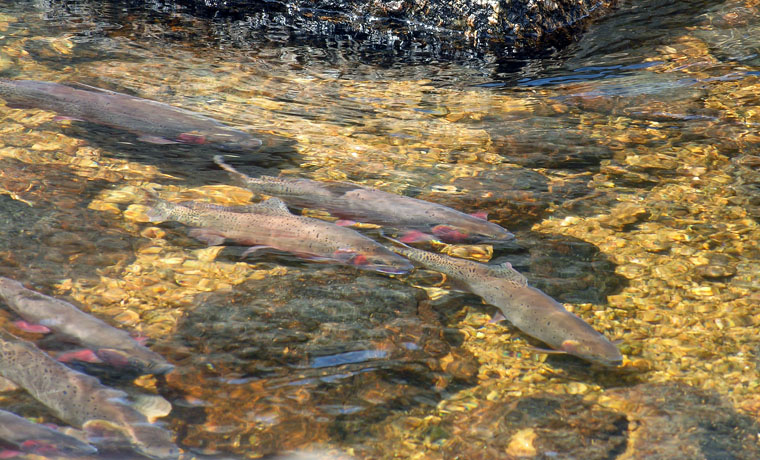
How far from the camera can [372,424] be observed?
10.6 ft

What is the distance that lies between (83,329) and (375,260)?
1.83 metres

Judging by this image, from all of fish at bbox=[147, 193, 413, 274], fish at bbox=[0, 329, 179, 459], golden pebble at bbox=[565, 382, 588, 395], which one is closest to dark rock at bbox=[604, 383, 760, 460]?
golden pebble at bbox=[565, 382, 588, 395]

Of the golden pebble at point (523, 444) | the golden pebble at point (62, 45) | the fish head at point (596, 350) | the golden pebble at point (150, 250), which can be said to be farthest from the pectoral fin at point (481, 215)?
the golden pebble at point (62, 45)

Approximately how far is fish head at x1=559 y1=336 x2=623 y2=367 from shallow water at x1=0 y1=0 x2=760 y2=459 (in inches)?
2.6

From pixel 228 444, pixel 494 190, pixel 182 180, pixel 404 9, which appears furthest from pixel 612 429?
pixel 404 9

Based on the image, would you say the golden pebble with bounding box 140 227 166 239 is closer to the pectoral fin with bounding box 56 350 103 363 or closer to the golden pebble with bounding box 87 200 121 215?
the golden pebble with bounding box 87 200 121 215

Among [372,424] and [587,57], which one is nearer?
[372,424]

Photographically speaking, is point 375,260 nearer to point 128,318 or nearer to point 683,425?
point 128,318

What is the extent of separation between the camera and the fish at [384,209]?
15.5 feet

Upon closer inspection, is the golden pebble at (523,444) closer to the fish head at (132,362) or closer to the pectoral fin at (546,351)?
the pectoral fin at (546,351)

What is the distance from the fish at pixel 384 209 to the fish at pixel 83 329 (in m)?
1.89

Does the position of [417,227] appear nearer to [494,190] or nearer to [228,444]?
[494,190]

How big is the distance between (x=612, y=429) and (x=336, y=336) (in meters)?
1.54

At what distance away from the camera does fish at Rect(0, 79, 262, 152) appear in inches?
232
